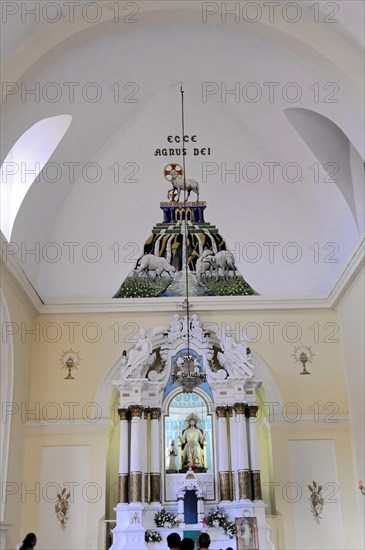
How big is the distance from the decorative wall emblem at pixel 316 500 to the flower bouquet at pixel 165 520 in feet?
8.04

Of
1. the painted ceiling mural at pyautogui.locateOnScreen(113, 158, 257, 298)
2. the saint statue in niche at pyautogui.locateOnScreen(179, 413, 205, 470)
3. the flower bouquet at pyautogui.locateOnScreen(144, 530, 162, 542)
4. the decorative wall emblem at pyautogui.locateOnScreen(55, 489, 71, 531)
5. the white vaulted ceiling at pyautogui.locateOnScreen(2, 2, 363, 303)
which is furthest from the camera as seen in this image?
the painted ceiling mural at pyautogui.locateOnScreen(113, 158, 257, 298)

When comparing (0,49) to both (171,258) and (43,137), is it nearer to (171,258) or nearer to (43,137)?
(43,137)

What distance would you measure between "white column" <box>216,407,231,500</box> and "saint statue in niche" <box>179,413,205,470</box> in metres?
0.37

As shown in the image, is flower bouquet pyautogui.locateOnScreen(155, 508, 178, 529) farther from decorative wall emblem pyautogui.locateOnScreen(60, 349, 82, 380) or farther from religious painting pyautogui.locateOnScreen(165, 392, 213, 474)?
decorative wall emblem pyautogui.locateOnScreen(60, 349, 82, 380)

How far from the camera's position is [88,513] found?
11.3m

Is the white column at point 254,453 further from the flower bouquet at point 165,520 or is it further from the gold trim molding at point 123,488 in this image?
the gold trim molding at point 123,488

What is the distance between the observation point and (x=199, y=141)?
40.7 ft

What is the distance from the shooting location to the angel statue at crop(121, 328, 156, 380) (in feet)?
38.1

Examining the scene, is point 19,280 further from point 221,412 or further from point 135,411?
point 221,412

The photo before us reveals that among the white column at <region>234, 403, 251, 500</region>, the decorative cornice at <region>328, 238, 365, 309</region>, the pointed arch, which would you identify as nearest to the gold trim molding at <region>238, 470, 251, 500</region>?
the white column at <region>234, 403, 251, 500</region>

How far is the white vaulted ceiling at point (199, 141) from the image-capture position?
9.64 metres

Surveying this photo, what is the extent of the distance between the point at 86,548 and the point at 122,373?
3023 millimetres

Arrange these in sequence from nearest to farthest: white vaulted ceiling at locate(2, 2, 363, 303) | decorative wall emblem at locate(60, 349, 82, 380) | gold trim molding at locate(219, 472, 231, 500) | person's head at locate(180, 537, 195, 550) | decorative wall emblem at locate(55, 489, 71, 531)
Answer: person's head at locate(180, 537, 195, 550) → white vaulted ceiling at locate(2, 2, 363, 303) → gold trim molding at locate(219, 472, 231, 500) → decorative wall emblem at locate(55, 489, 71, 531) → decorative wall emblem at locate(60, 349, 82, 380)

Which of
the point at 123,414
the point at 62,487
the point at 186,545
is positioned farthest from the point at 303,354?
the point at 186,545
